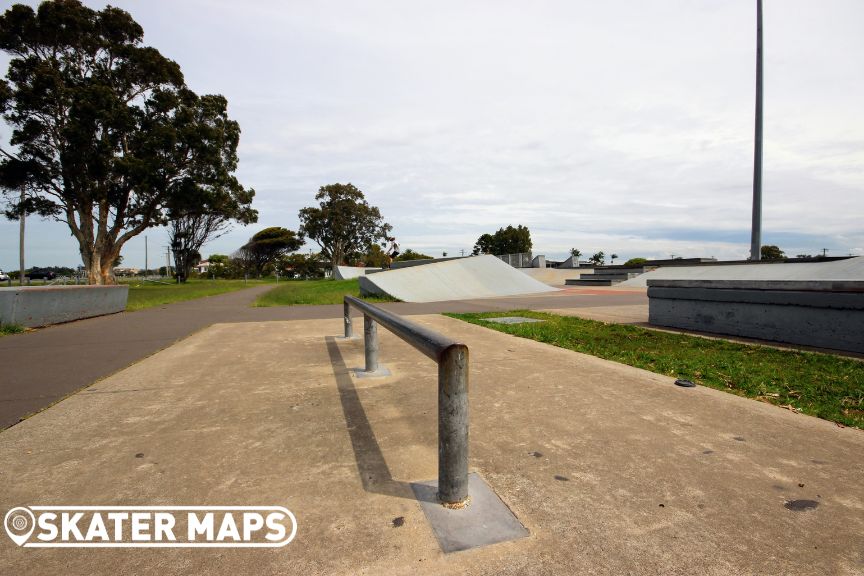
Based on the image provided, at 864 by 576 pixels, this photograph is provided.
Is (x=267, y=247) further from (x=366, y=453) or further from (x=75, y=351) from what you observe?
(x=366, y=453)

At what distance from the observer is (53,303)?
29.1ft

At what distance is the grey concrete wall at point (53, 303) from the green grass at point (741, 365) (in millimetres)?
9090

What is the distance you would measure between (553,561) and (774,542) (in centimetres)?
89

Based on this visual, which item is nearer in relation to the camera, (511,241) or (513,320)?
(513,320)

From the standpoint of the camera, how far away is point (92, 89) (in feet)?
71.6

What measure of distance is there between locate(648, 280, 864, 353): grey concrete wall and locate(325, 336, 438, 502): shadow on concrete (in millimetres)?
5634

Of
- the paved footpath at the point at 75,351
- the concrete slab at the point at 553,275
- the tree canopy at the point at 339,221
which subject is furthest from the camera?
the tree canopy at the point at 339,221

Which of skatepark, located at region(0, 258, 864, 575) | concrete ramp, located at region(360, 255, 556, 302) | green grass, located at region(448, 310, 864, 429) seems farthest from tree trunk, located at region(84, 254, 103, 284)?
green grass, located at region(448, 310, 864, 429)

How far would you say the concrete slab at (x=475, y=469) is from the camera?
1.61 metres

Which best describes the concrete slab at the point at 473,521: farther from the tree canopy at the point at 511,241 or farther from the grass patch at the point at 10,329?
the tree canopy at the point at 511,241

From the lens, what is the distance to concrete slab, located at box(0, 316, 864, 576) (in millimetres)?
1614
